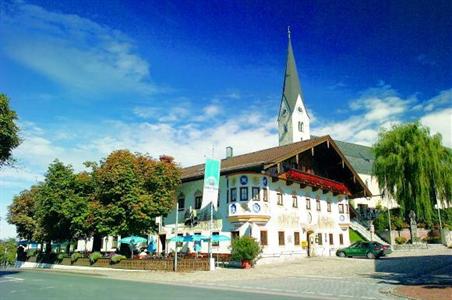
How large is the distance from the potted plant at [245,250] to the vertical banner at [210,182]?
344cm

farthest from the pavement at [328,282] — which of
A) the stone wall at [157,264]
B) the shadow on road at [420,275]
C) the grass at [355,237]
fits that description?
the grass at [355,237]

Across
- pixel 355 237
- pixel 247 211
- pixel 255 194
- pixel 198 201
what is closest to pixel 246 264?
pixel 247 211

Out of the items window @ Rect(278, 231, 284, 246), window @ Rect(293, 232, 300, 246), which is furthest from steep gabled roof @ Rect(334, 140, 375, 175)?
window @ Rect(278, 231, 284, 246)

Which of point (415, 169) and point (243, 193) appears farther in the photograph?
point (415, 169)

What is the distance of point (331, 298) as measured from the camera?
14000 millimetres

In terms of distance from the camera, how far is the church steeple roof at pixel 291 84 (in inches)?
3317

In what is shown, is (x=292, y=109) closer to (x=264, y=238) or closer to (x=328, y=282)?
(x=264, y=238)

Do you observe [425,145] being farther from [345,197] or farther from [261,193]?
[261,193]

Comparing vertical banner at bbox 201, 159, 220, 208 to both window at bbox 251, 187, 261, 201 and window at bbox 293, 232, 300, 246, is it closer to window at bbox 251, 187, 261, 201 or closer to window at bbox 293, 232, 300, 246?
window at bbox 251, 187, 261, 201

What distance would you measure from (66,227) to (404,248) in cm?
3292

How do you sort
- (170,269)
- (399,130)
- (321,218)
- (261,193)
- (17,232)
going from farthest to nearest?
(17,232) → (399,130) → (321,218) → (261,193) → (170,269)

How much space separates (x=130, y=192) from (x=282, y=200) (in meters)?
12.9

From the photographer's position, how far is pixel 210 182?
92.6 feet

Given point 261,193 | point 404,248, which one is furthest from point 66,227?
point 404,248
